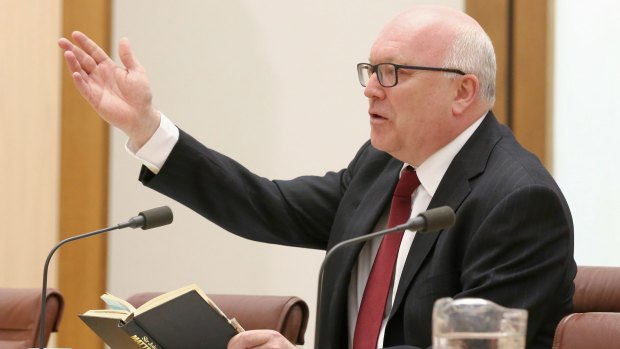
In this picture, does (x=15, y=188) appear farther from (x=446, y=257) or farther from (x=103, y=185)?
(x=446, y=257)

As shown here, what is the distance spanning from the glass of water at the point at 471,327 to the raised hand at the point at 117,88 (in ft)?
4.71

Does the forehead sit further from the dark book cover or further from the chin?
the dark book cover

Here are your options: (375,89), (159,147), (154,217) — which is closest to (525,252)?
(375,89)

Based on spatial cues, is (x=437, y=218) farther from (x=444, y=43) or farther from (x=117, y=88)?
(x=117, y=88)

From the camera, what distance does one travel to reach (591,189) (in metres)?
4.02

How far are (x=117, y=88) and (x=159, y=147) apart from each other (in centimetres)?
20

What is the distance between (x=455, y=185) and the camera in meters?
2.73

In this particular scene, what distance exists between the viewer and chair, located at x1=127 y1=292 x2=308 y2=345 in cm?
293

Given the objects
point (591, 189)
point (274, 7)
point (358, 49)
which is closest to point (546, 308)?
point (591, 189)

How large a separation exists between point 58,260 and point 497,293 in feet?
8.84

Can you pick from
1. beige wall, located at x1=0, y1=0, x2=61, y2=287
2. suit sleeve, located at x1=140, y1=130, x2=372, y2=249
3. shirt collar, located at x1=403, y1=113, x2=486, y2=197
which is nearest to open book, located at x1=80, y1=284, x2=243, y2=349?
suit sleeve, located at x1=140, y1=130, x2=372, y2=249

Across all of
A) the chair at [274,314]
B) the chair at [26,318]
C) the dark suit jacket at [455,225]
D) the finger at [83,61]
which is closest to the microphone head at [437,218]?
the dark suit jacket at [455,225]

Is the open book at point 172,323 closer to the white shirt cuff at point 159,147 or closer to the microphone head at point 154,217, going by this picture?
the microphone head at point 154,217

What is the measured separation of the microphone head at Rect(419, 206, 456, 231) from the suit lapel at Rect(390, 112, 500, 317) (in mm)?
449
